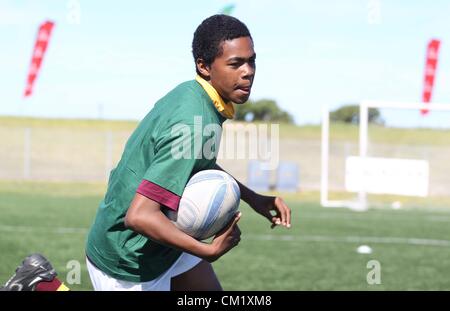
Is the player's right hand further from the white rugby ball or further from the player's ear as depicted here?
the player's ear

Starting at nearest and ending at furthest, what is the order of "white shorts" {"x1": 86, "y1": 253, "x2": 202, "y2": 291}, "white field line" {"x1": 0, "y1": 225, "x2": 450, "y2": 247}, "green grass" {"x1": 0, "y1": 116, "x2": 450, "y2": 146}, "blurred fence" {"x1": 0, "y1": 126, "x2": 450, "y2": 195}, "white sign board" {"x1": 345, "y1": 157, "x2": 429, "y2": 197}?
1. "white shorts" {"x1": 86, "y1": 253, "x2": 202, "y2": 291}
2. "white field line" {"x1": 0, "y1": 225, "x2": 450, "y2": 247}
3. "white sign board" {"x1": 345, "y1": 157, "x2": 429, "y2": 197}
4. "blurred fence" {"x1": 0, "y1": 126, "x2": 450, "y2": 195}
5. "green grass" {"x1": 0, "y1": 116, "x2": 450, "y2": 146}

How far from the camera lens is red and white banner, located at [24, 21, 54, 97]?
32.0 meters

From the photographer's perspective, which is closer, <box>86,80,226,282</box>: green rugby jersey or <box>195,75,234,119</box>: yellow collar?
<box>86,80,226,282</box>: green rugby jersey

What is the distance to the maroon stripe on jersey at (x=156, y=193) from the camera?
3342mm

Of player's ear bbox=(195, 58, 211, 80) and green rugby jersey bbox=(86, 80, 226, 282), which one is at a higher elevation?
player's ear bbox=(195, 58, 211, 80)

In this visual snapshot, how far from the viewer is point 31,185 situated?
92.8 ft

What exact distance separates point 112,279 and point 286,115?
57.3 metres

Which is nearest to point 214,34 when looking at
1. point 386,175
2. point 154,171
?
point 154,171

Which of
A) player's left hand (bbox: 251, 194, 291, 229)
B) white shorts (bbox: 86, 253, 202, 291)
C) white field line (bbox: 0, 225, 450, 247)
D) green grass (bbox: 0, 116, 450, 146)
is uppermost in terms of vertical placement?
player's left hand (bbox: 251, 194, 291, 229)

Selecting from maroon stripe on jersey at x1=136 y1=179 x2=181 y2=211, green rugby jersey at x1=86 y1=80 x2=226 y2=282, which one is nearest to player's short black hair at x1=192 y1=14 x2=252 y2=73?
green rugby jersey at x1=86 y1=80 x2=226 y2=282

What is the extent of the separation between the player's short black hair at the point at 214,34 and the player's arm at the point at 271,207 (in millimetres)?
975

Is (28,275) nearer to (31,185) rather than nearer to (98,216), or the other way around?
(98,216)

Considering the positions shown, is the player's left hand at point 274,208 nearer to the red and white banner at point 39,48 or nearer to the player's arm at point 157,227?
the player's arm at point 157,227
